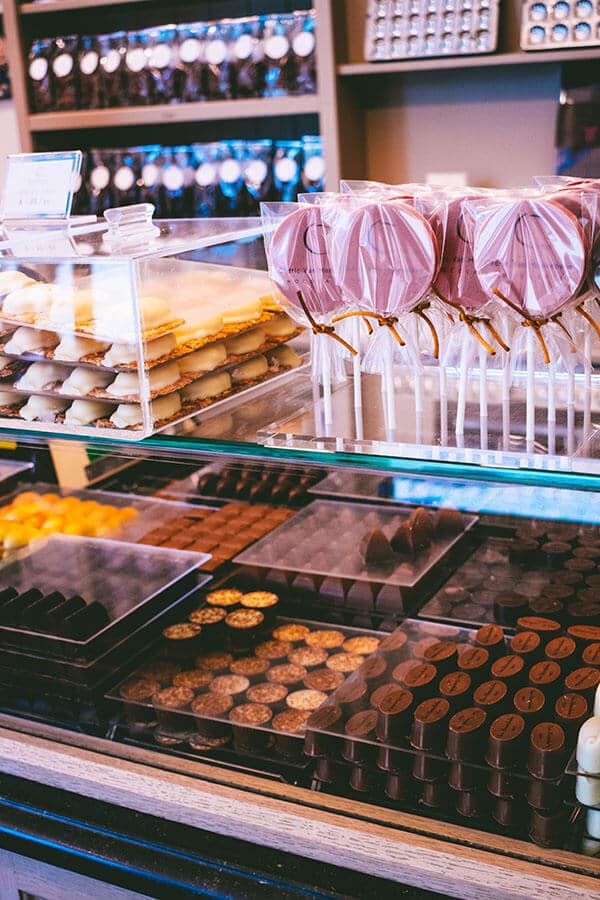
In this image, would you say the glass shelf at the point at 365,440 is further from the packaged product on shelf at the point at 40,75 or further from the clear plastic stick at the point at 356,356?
the packaged product on shelf at the point at 40,75

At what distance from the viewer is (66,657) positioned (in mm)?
1528

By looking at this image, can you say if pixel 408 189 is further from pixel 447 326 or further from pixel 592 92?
pixel 592 92

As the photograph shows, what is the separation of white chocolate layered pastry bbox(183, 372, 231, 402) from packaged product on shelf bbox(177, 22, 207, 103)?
98.7 inches

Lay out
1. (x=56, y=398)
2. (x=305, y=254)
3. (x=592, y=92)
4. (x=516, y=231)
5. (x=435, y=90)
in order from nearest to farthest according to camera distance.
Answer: (x=516, y=231)
(x=305, y=254)
(x=56, y=398)
(x=592, y=92)
(x=435, y=90)

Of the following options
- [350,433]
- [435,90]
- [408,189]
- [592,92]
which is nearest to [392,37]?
[435,90]

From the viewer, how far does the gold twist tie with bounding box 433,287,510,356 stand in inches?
41.0

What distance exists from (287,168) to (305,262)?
2.48m

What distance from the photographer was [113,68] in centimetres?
369

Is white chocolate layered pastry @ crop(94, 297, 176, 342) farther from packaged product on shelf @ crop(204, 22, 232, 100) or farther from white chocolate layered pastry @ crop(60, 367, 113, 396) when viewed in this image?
packaged product on shelf @ crop(204, 22, 232, 100)

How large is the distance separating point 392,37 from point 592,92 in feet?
2.22

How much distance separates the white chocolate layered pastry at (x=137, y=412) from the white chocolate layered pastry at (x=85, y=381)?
5 centimetres

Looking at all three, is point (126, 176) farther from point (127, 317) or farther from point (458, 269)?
point (458, 269)

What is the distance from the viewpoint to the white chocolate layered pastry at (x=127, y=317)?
122 centimetres

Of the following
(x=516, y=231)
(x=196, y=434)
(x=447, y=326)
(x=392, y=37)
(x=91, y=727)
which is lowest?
(x=91, y=727)
